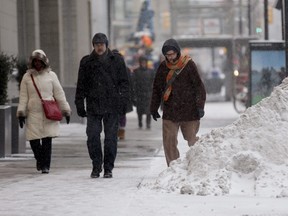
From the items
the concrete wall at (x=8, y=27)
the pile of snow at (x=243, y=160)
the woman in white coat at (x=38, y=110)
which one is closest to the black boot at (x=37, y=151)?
the woman in white coat at (x=38, y=110)

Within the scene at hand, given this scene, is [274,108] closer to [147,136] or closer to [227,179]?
[227,179]

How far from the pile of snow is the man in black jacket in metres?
1.40

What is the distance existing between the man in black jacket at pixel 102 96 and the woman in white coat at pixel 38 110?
1.11 m

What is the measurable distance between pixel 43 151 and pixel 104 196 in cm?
325

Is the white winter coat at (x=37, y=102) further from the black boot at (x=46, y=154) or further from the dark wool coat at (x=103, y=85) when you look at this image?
the dark wool coat at (x=103, y=85)

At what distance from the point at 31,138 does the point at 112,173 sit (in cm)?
122

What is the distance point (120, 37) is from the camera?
11094 centimetres

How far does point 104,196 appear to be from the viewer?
36.3 feet

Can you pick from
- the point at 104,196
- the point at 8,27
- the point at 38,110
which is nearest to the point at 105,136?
the point at 38,110

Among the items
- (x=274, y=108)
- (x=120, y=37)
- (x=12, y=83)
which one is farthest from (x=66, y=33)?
(x=120, y=37)

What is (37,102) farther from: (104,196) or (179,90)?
(104,196)

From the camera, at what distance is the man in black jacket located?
1305 centimetres

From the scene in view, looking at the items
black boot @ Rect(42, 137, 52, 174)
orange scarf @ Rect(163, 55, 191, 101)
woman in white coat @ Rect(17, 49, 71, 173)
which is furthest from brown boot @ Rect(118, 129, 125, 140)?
orange scarf @ Rect(163, 55, 191, 101)

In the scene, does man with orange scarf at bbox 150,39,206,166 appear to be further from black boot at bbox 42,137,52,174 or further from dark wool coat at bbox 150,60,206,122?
black boot at bbox 42,137,52,174
